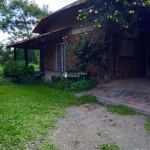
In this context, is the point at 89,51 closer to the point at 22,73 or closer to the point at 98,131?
the point at 22,73

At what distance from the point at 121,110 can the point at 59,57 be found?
26.6ft

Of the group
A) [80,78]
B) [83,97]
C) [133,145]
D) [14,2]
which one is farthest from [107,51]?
[14,2]

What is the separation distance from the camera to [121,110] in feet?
15.6

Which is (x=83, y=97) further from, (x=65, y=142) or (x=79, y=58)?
(x=65, y=142)

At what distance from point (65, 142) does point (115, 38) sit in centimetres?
678

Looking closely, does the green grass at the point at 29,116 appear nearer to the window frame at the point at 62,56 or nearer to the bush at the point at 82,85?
the bush at the point at 82,85

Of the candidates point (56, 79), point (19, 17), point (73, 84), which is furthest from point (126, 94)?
point (19, 17)

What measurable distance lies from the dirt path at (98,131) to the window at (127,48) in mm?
5271

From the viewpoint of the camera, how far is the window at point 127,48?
9141 mm

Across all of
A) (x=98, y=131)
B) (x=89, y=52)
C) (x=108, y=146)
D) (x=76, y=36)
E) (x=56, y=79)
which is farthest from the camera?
(x=76, y=36)

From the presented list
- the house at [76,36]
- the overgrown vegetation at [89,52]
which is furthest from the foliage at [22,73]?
the overgrown vegetation at [89,52]

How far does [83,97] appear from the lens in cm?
612

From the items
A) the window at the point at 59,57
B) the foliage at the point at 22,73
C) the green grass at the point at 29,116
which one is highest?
the window at the point at 59,57

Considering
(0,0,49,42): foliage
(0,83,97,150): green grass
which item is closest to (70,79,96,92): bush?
(0,83,97,150): green grass
